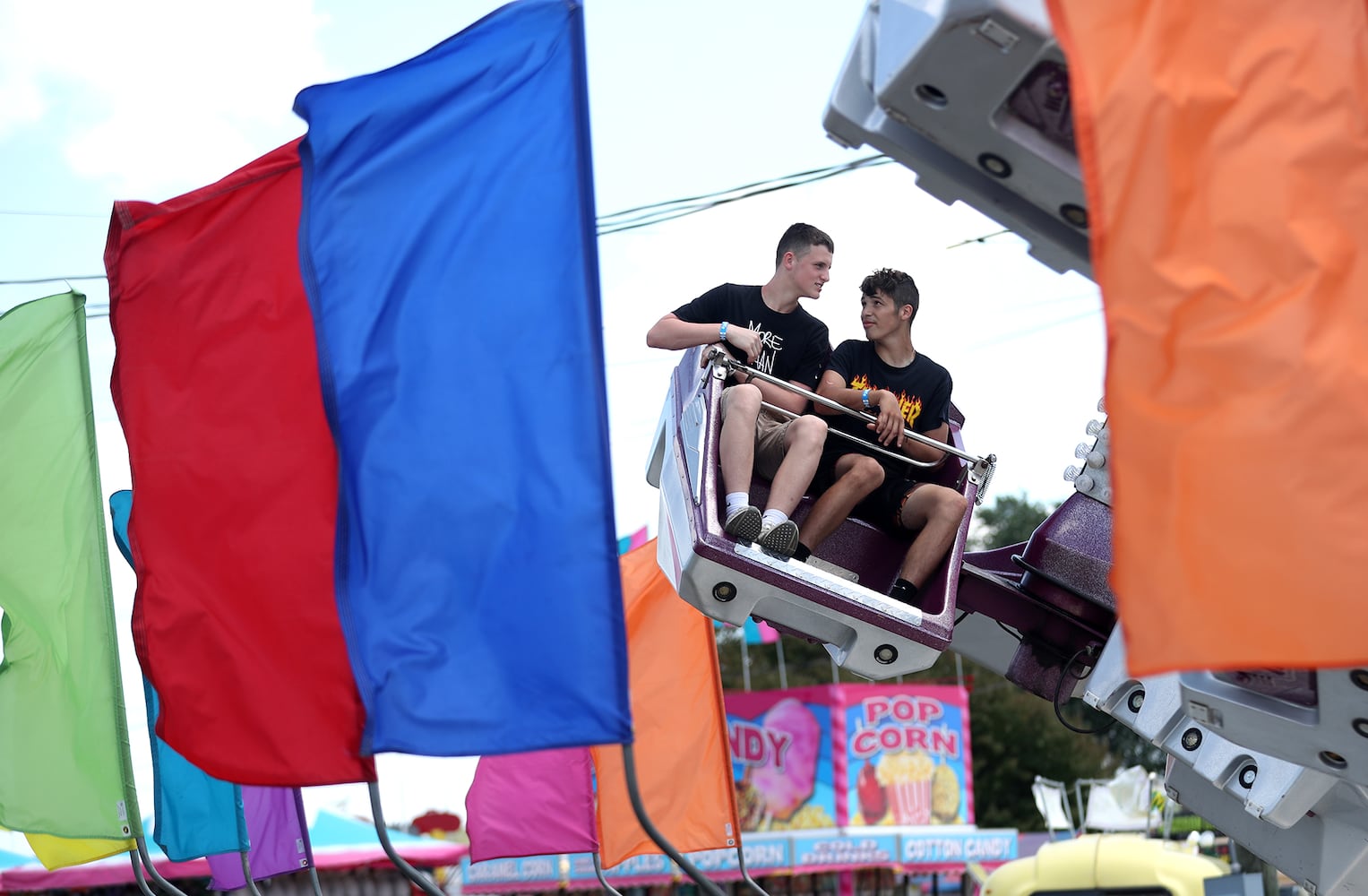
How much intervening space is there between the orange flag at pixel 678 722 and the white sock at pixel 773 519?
364 centimetres

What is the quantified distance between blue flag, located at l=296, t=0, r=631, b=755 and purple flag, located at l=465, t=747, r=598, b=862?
22.0 ft

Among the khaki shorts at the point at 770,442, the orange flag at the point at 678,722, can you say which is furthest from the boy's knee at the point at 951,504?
the orange flag at the point at 678,722

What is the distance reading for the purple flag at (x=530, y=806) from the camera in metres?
11.2

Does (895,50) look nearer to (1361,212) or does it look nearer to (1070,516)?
(1361,212)

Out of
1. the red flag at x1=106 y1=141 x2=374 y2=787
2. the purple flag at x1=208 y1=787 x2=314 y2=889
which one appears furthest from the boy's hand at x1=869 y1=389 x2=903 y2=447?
the purple flag at x1=208 y1=787 x2=314 y2=889

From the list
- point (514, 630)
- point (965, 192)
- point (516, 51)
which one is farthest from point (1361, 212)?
point (516, 51)

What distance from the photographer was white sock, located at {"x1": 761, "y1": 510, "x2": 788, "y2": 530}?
5.33 meters

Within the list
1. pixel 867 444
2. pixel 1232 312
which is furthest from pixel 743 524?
pixel 1232 312

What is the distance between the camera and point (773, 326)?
6.36 m

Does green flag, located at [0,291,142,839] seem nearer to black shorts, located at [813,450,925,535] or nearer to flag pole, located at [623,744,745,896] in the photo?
black shorts, located at [813,450,925,535]

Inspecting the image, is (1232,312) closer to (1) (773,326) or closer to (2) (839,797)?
(1) (773,326)

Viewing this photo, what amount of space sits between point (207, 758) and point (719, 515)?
211 cm

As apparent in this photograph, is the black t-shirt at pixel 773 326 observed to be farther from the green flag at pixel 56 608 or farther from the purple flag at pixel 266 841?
the purple flag at pixel 266 841

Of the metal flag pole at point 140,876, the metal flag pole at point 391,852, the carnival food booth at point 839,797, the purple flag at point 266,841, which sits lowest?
the carnival food booth at point 839,797
